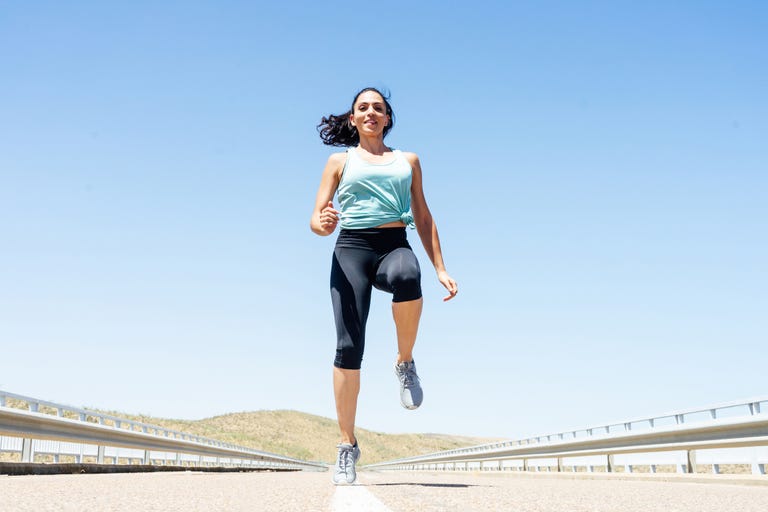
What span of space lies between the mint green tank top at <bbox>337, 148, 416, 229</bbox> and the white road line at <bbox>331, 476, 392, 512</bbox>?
218 centimetres

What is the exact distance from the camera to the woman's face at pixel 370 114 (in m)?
6.79

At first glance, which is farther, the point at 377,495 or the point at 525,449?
the point at 525,449

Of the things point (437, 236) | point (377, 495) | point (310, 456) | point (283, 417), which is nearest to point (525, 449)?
point (437, 236)

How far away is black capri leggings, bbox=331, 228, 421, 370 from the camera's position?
629cm

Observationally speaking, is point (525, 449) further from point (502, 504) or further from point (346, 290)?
point (502, 504)

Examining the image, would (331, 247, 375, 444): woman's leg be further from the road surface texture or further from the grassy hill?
the grassy hill

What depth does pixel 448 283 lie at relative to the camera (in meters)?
6.53

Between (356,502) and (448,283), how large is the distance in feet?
8.78

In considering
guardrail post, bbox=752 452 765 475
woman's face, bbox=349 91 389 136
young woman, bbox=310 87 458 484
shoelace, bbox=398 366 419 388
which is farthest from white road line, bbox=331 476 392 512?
guardrail post, bbox=752 452 765 475

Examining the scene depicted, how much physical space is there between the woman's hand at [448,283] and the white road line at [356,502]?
185 centimetres

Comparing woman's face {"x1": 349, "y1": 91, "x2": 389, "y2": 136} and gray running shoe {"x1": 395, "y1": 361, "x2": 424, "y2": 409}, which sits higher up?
woman's face {"x1": 349, "y1": 91, "x2": 389, "y2": 136}

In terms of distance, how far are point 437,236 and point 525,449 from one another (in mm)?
8883

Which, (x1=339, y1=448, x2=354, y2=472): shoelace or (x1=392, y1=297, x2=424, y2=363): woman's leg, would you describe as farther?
(x1=392, y1=297, x2=424, y2=363): woman's leg

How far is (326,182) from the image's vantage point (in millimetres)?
6648
